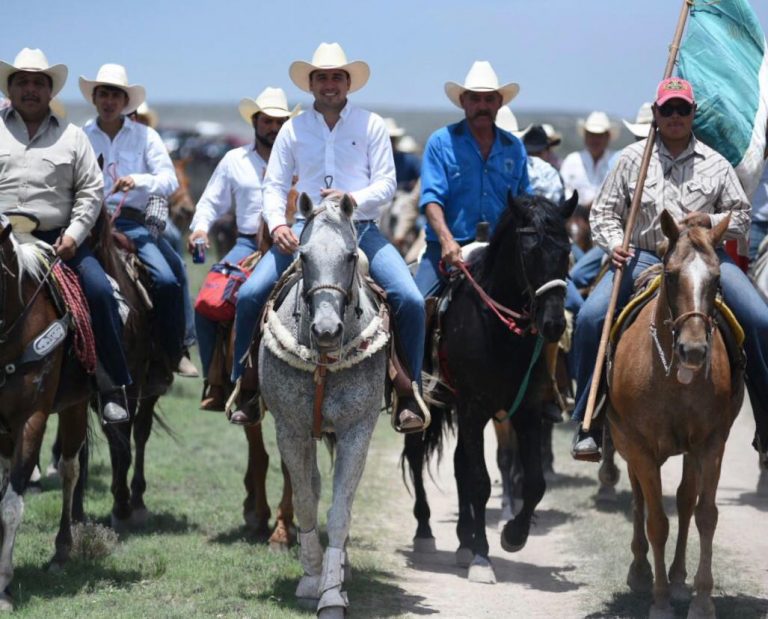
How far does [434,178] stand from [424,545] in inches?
116

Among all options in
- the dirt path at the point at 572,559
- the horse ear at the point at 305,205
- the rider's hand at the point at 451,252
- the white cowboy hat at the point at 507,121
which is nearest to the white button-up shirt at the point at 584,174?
the white cowboy hat at the point at 507,121

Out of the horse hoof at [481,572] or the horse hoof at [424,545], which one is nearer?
the horse hoof at [481,572]

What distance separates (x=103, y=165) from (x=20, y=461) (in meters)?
3.39

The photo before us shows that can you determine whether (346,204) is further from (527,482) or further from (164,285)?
(164,285)

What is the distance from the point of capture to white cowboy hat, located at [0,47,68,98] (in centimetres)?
948

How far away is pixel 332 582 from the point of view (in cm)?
812

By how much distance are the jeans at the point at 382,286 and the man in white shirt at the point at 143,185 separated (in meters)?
2.11

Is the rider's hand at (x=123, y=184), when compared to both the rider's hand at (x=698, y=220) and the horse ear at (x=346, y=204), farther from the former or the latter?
the rider's hand at (x=698, y=220)

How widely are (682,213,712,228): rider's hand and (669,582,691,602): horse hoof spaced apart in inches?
97.4

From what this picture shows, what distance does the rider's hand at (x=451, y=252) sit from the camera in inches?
397

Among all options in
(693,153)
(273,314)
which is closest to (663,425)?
(693,153)

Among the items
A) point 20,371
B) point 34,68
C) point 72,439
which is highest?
point 34,68

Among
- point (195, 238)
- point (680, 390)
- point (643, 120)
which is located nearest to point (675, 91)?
point (680, 390)

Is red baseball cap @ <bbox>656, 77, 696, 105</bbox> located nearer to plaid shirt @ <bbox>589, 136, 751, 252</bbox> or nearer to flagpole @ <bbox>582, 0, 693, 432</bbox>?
flagpole @ <bbox>582, 0, 693, 432</bbox>
